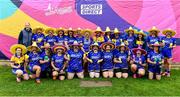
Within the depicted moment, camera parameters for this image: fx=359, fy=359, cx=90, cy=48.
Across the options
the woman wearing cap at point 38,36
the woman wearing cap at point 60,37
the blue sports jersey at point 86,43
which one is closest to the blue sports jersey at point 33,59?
the woman wearing cap at point 38,36

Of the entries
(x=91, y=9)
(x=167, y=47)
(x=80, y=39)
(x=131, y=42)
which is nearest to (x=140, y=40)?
(x=131, y=42)

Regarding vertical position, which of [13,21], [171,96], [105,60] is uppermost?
[13,21]

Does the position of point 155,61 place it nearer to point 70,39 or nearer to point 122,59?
point 122,59

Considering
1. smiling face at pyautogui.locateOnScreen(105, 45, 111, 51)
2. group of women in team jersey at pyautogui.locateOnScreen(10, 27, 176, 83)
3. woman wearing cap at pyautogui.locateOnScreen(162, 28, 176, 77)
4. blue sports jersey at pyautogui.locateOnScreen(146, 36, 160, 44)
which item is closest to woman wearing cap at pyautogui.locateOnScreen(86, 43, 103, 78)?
group of women in team jersey at pyautogui.locateOnScreen(10, 27, 176, 83)

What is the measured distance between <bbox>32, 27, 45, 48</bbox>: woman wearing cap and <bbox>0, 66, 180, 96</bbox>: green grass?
125 centimetres

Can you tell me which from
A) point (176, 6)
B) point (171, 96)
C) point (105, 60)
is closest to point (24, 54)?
point (105, 60)

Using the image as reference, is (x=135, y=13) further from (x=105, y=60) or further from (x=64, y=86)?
(x=64, y=86)

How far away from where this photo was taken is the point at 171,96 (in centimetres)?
741

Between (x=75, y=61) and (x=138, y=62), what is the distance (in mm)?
1624

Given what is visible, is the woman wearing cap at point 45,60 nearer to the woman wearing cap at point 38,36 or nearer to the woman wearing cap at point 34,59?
the woman wearing cap at point 34,59

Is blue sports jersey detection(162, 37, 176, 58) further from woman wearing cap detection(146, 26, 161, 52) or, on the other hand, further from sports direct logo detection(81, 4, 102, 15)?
sports direct logo detection(81, 4, 102, 15)

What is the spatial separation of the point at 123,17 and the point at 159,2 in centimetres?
111

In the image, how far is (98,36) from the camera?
32.1ft

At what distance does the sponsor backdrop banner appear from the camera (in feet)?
33.8
